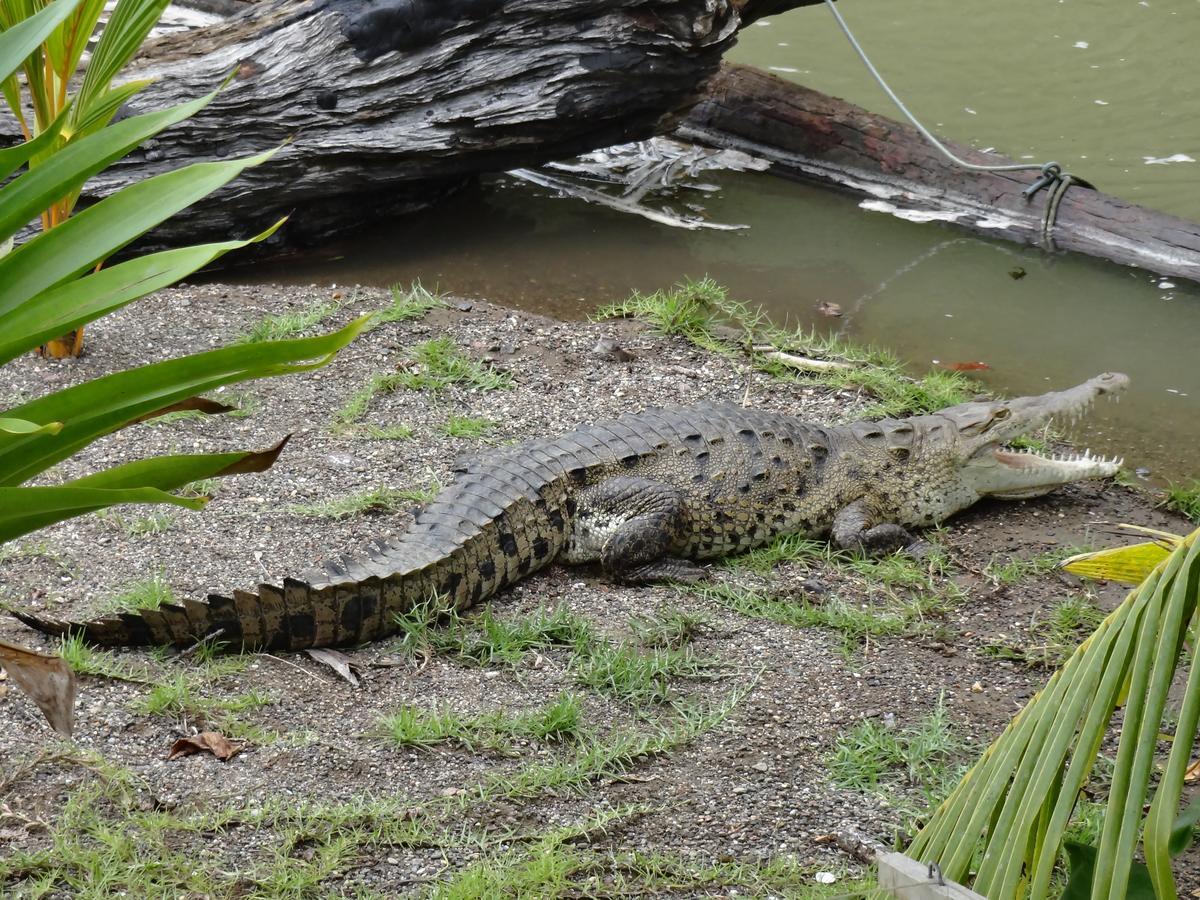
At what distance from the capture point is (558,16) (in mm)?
6574

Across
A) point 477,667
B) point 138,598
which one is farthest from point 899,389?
point 138,598

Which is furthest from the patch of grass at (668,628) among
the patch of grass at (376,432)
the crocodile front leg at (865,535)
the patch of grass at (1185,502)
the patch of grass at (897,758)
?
the patch of grass at (1185,502)

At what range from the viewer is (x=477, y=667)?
3.70 metres

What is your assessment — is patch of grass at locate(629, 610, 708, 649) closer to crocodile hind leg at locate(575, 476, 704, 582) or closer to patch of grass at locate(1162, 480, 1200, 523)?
crocodile hind leg at locate(575, 476, 704, 582)

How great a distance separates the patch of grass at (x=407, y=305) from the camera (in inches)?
240

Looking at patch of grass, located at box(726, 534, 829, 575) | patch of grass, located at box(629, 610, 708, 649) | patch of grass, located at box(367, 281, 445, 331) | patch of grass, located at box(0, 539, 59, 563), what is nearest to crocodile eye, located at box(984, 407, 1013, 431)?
patch of grass, located at box(726, 534, 829, 575)

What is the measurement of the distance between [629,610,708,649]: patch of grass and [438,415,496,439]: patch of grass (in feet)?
4.66

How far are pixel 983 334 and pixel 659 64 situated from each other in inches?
92.1

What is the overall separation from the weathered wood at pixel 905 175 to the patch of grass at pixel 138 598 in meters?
5.12

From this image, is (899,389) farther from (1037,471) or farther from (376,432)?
(376,432)

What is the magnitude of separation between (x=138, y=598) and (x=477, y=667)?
1.08 meters

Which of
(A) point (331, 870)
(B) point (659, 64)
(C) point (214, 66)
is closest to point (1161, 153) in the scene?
(B) point (659, 64)

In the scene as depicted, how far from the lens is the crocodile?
3.61 meters

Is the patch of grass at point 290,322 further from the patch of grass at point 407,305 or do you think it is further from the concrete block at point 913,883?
the concrete block at point 913,883
